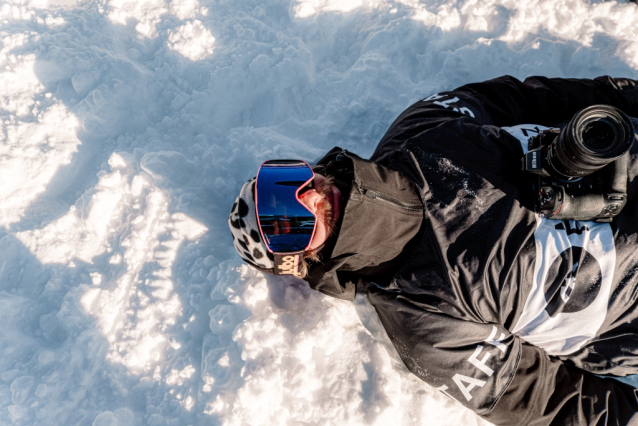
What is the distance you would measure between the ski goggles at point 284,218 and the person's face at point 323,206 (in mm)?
44

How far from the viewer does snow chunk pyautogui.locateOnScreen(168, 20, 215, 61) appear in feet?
Result: 9.81

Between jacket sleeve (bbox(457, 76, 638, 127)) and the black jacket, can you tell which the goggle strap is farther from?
jacket sleeve (bbox(457, 76, 638, 127))

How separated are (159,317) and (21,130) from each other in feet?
5.64

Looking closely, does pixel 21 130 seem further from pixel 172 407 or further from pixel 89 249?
pixel 172 407

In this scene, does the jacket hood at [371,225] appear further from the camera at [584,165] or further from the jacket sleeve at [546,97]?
the jacket sleeve at [546,97]

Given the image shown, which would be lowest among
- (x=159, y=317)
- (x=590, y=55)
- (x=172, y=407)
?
(x=172, y=407)

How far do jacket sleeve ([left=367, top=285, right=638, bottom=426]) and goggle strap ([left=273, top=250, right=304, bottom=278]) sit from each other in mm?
522

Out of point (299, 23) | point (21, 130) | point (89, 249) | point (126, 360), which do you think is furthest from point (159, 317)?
point (299, 23)

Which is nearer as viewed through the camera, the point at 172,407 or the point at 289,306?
the point at 172,407

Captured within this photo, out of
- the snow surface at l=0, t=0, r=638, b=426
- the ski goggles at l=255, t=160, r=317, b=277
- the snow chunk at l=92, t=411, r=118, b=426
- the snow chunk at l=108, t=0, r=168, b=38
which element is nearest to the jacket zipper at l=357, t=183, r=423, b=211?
the ski goggles at l=255, t=160, r=317, b=277

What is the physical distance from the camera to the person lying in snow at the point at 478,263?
71.9 inches

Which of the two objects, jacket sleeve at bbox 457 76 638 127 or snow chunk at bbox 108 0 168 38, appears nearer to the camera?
jacket sleeve at bbox 457 76 638 127

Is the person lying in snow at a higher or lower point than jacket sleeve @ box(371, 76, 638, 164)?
lower

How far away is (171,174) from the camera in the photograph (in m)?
2.61
